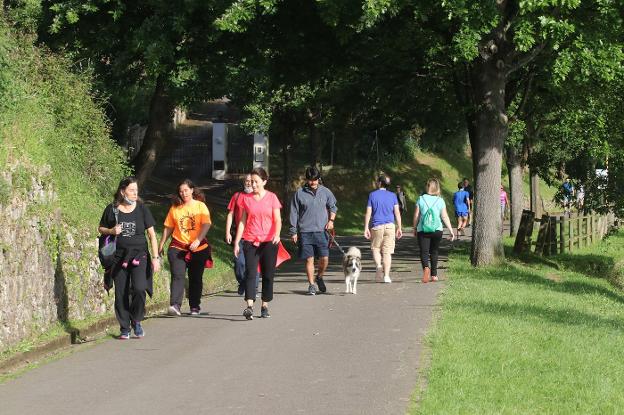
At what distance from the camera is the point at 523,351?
1096 cm

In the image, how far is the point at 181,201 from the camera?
14.6 m

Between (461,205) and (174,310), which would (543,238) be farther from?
(174,310)

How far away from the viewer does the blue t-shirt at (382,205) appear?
741 inches

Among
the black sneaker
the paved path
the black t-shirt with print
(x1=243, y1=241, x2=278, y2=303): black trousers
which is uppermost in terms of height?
the black t-shirt with print

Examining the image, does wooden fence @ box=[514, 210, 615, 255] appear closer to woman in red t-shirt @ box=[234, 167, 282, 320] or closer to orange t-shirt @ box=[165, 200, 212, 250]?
orange t-shirt @ box=[165, 200, 212, 250]

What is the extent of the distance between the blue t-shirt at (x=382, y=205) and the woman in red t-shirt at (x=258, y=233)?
500 cm

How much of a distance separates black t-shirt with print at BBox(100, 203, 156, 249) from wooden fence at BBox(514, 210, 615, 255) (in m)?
18.2

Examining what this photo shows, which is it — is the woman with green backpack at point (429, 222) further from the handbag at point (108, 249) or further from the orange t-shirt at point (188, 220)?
the handbag at point (108, 249)

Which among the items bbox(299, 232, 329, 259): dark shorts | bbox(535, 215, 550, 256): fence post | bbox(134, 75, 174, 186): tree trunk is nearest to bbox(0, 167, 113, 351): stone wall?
bbox(299, 232, 329, 259): dark shorts

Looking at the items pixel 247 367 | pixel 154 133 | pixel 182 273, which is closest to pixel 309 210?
pixel 182 273

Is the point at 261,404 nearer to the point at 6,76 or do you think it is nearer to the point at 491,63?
the point at 6,76

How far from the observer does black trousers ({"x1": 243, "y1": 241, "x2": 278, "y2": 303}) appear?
550 inches

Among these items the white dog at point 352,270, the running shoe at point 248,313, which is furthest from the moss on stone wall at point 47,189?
the white dog at point 352,270

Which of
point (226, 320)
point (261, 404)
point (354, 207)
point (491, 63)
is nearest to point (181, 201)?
point (226, 320)
